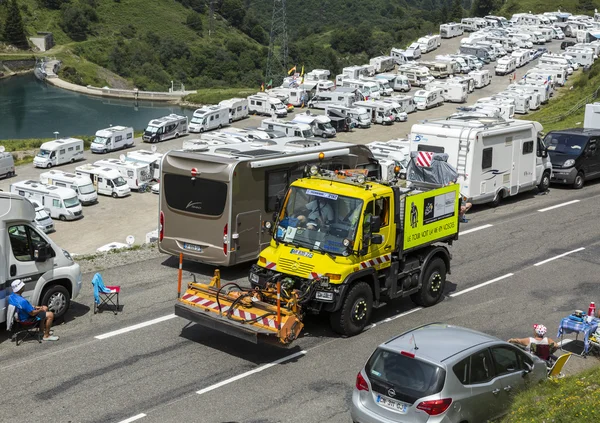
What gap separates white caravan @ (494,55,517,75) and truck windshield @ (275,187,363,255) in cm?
8799

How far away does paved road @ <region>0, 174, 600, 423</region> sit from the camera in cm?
1230

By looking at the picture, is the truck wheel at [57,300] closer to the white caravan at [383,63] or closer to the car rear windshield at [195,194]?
the car rear windshield at [195,194]

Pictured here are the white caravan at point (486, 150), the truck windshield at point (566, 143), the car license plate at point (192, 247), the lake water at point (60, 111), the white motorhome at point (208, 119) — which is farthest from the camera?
the lake water at point (60, 111)

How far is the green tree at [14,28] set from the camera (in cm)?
12900

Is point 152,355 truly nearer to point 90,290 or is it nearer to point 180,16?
point 90,290

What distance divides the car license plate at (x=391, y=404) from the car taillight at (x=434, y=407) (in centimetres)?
23

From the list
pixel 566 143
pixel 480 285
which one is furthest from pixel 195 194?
pixel 566 143

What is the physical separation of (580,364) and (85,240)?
32863mm

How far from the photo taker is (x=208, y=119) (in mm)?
69375

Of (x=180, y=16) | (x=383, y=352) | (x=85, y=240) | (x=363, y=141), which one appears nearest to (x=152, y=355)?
(x=383, y=352)

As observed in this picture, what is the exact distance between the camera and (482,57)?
105750 millimetres

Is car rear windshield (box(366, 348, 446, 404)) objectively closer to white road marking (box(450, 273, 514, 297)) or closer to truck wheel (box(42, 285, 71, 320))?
truck wheel (box(42, 285, 71, 320))

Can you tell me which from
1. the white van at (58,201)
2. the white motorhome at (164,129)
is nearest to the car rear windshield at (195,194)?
the white van at (58,201)

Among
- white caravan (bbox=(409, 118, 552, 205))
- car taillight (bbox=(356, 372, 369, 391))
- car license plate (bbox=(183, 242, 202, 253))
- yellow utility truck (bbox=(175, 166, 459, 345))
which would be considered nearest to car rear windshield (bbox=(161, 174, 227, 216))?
car license plate (bbox=(183, 242, 202, 253))
